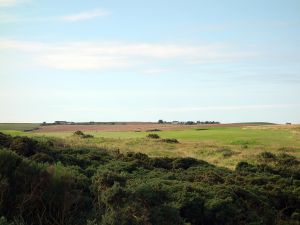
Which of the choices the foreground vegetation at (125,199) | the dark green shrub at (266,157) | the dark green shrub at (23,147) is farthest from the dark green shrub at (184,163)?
the dark green shrub at (266,157)

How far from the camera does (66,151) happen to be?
2147cm

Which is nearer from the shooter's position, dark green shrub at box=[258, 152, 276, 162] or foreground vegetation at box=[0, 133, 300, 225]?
foreground vegetation at box=[0, 133, 300, 225]

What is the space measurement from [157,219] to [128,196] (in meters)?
1.20

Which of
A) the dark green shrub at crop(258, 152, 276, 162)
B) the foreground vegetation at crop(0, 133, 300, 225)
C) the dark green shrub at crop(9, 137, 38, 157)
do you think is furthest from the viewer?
the dark green shrub at crop(258, 152, 276, 162)

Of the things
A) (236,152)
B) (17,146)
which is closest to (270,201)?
(17,146)

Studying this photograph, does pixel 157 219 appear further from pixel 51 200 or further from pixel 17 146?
pixel 17 146

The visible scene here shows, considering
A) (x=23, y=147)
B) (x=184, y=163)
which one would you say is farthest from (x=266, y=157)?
(x=23, y=147)

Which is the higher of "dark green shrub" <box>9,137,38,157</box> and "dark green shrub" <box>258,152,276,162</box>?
"dark green shrub" <box>9,137,38,157</box>

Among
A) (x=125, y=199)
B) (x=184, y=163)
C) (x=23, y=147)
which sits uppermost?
(x=23, y=147)

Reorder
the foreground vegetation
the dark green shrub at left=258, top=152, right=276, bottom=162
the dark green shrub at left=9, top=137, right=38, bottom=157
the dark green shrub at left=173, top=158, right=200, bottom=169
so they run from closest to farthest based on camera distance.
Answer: the foreground vegetation < the dark green shrub at left=9, top=137, right=38, bottom=157 < the dark green shrub at left=173, top=158, right=200, bottom=169 < the dark green shrub at left=258, top=152, right=276, bottom=162

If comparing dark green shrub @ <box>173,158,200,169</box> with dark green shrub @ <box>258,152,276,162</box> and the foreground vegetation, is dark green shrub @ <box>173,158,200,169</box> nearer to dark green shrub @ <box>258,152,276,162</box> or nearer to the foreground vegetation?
the foreground vegetation

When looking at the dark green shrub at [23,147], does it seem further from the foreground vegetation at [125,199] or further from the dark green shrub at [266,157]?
the dark green shrub at [266,157]

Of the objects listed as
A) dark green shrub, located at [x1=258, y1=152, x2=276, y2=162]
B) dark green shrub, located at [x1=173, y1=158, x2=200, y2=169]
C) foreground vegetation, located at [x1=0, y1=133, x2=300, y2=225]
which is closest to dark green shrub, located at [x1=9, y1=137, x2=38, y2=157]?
foreground vegetation, located at [x1=0, y1=133, x2=300, y2=225]

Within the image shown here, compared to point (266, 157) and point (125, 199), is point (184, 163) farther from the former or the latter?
point (266, 157)
